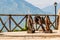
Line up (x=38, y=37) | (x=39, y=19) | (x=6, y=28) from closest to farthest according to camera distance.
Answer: (x=38, y=37) < (x=39, y=19) < (x=6, y=28)

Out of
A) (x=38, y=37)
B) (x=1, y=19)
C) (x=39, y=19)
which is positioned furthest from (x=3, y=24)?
(x=38, y=37)

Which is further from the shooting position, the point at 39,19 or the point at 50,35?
the point at 39,19

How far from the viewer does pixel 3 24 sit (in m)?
21.0

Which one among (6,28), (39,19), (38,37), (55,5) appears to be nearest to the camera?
(38,37)

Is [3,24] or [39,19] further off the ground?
[39,19]

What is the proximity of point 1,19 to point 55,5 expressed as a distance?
9269mm

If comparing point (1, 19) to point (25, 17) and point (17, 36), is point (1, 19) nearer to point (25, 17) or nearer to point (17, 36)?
point (25, 17)

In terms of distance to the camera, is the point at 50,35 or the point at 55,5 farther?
the point at 55,5

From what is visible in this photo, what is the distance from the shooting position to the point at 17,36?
11.6 metres

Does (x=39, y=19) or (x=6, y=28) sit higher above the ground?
(x=39, y=19)

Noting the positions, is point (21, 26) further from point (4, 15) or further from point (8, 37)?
point (8, 37)

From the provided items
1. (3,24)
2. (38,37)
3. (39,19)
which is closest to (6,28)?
(3,24)

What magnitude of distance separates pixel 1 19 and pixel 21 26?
53.8 inches

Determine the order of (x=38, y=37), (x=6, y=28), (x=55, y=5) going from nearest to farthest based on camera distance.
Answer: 1. (x=38, y=37)
2. (x=6, y=28)
3. (x=55, y=5)
